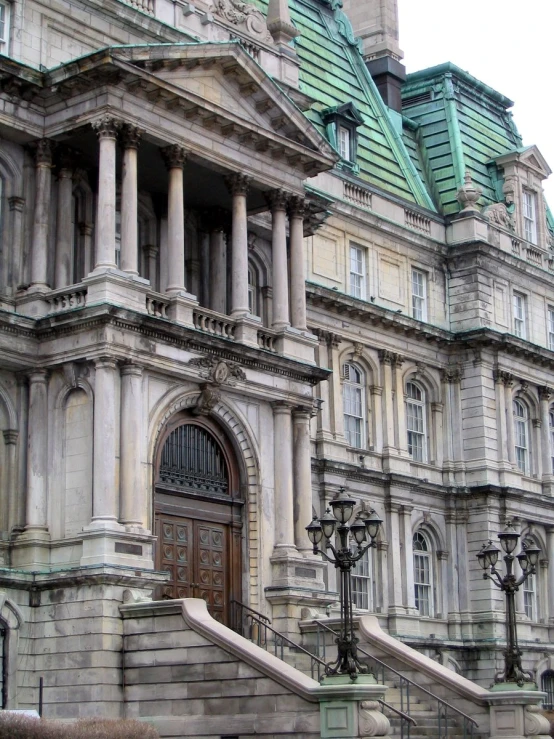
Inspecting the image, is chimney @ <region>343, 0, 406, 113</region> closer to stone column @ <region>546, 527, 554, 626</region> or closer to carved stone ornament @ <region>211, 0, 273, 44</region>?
carved stone ornament @ <region>211, 0, 273, 44</region>

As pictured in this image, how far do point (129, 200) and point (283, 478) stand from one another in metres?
7.67

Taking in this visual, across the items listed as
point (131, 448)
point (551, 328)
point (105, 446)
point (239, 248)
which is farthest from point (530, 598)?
point (105, 446)

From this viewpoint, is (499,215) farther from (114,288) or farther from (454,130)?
(114,288)

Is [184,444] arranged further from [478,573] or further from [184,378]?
[478,573]

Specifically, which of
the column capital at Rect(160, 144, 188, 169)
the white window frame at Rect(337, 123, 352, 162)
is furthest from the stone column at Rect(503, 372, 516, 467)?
the column capital at Rect(160, 144, 188, 169)

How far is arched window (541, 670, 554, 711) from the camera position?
49500 millimetres

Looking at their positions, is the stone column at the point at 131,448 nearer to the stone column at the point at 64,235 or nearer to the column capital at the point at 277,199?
the stone column at the point at 64,235

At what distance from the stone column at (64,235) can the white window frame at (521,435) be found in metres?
22.1

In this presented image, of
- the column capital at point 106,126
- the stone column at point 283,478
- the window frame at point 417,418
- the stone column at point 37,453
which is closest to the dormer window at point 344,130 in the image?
the window frame at point 417,418

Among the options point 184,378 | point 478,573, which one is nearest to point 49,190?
point 184,378

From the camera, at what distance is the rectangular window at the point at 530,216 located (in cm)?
5531

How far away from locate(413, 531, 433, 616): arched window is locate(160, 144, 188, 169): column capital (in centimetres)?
1798

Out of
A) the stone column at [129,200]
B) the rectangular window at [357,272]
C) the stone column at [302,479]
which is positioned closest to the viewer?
the stone column at [129,200]

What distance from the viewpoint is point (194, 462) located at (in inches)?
1373
